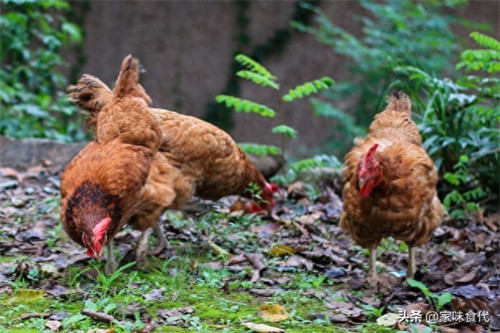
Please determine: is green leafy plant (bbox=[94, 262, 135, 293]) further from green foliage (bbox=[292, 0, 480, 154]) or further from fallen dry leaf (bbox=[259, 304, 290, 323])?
green foliage (bbox=[292, 0, 480, 154])

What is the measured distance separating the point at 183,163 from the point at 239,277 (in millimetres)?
1049

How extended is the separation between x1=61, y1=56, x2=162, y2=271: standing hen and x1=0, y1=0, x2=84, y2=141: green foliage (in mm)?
4489

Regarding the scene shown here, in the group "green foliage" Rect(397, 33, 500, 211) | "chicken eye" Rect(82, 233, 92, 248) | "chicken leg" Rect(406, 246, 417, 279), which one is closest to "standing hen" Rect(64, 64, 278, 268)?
"chicken eye" Rect(82, 233, 92, 248)

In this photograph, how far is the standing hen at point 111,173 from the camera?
12.9 ft

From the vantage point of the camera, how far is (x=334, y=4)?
11.9 meters

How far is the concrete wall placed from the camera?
12.0m

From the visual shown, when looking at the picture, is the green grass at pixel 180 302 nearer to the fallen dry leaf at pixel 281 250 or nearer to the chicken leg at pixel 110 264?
the chicken leg at pixel 110 264

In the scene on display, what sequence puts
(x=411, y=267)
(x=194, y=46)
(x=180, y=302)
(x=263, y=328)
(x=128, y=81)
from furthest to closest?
1. (x=194, y=46)
2. (x=128, y=81)
3. (x=411, y=267)
4. (x=180, y=302)
5. (x=263, y=328)

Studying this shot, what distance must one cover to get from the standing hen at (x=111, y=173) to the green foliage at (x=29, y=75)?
4.49m

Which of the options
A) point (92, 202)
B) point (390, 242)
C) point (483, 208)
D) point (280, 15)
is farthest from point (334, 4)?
point (92, 202)

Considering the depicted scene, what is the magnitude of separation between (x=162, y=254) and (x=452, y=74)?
746 cm

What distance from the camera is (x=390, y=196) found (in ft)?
14.5

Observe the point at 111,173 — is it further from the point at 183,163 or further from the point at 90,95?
the point at 90,95

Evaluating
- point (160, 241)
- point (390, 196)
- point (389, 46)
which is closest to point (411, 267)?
point (390, 196)
